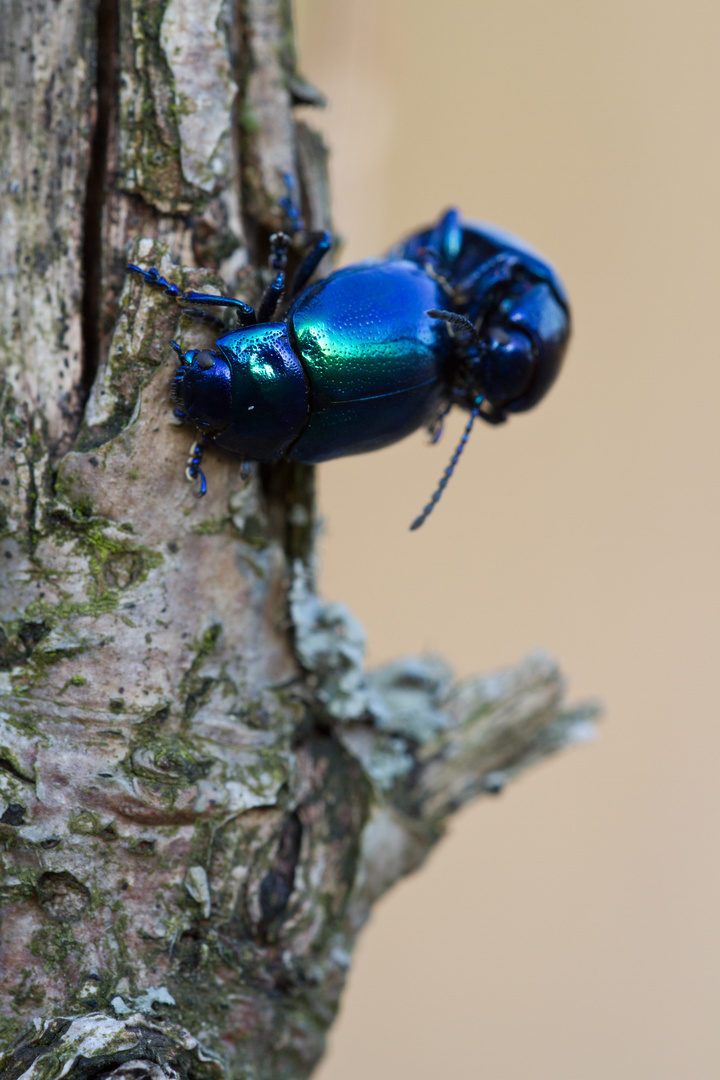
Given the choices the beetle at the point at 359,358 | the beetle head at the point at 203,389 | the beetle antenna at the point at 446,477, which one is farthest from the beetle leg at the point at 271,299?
the beetle antenna at the point at 446,477

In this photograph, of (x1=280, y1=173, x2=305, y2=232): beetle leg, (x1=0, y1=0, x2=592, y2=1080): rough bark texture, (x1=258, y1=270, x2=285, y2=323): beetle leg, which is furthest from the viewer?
(x1=280, y1=173, x2=305, y2=232): beetle leg

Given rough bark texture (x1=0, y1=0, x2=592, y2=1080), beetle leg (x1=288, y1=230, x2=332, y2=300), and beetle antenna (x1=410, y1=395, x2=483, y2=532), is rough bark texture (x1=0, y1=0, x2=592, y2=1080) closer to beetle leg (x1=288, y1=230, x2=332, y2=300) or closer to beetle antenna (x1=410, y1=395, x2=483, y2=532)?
beetle leg (x1=288, y1=230, x2=332, y2=300)

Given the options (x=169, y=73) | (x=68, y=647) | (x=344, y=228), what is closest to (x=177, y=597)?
(x=68, y=647)

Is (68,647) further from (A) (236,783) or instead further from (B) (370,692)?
(B) (370,692)

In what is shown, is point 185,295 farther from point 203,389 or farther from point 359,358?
point 359,358

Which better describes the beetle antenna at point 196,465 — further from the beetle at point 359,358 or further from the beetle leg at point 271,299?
the beetle leg at point 271,299

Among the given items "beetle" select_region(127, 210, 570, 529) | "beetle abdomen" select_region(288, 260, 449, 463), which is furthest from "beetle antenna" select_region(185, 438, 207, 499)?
"beetle abdomen" select_region(288, 260, 449, 463)
